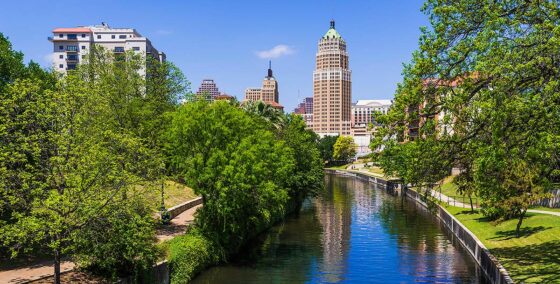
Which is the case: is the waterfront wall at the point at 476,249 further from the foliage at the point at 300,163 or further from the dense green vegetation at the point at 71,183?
the foliage at the point at 300,163

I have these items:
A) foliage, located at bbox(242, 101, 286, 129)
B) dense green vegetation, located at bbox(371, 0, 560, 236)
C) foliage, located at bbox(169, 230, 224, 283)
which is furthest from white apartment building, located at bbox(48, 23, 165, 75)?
dense green vegetation, located at bbox(371, 0, 560, 236)

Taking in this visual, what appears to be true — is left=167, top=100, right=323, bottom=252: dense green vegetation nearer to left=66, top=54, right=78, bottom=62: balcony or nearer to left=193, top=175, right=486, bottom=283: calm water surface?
left=193, top=175, right=486, bottom=283: calm water surface

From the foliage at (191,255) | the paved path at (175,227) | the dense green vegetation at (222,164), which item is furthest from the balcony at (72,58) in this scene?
the foliage at (191,255)

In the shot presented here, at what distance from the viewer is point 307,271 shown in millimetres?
37594

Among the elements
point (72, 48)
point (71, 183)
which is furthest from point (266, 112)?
point (72, 48)

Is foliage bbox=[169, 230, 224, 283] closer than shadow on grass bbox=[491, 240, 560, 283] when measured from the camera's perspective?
No

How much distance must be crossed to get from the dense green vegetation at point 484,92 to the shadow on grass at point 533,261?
230 inches

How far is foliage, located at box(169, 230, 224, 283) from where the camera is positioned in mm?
32312

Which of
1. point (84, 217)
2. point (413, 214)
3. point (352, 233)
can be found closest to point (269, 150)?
point (352, 233)

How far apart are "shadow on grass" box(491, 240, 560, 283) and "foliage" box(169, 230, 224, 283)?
785 inches

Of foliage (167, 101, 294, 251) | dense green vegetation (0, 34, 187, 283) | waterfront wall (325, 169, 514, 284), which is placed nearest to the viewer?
dense green vegetation (0, 34, 187, 283)

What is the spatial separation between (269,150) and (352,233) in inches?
672

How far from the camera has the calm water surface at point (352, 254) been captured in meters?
36.1

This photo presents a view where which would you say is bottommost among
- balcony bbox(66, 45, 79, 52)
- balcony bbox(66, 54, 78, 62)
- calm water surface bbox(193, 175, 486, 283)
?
calm water surface bbox(193, 175, 486, 283)
